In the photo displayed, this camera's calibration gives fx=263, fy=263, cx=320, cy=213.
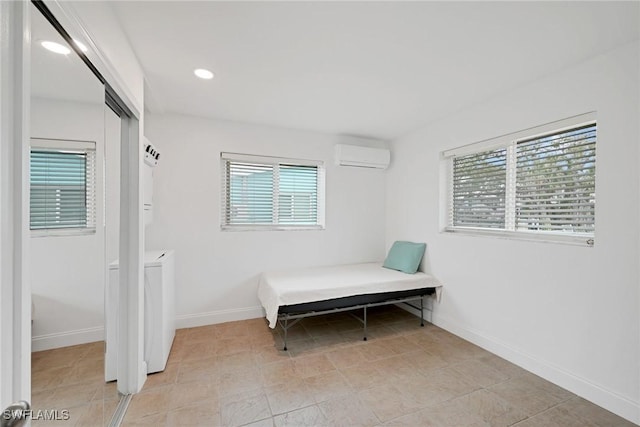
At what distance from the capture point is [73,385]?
1222mm

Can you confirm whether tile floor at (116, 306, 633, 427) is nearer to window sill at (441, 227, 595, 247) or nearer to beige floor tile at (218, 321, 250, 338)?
beige floor tile at (218, 321, 250, 338)

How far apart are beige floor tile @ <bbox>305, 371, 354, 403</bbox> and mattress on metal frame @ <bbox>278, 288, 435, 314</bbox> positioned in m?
0.59

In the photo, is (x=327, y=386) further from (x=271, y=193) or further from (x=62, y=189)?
(x=271, y=193)

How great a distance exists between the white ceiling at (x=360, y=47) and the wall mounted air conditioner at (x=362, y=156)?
2.98 ft

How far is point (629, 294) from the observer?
1721 millimetres

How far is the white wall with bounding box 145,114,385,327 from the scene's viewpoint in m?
2.99

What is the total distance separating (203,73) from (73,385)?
2158mm

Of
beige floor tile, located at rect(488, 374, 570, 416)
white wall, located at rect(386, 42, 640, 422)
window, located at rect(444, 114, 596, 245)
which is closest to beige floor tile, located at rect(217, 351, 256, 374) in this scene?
beige floor tile, located at rect(488, 374, 570, 416)

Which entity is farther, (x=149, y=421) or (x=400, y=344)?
(x=400, y=344)

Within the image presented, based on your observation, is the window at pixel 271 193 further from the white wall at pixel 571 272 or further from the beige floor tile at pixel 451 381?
the beige floor tile at pixel 451 381

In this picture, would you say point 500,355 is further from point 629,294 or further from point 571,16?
point 571,16

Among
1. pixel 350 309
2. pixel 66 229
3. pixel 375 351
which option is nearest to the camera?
pixel 66 229

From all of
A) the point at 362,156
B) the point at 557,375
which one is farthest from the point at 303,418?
the point at 362,156

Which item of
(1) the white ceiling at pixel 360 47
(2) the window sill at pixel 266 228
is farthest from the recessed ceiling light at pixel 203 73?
(2) the window sill at pixel 266 228
